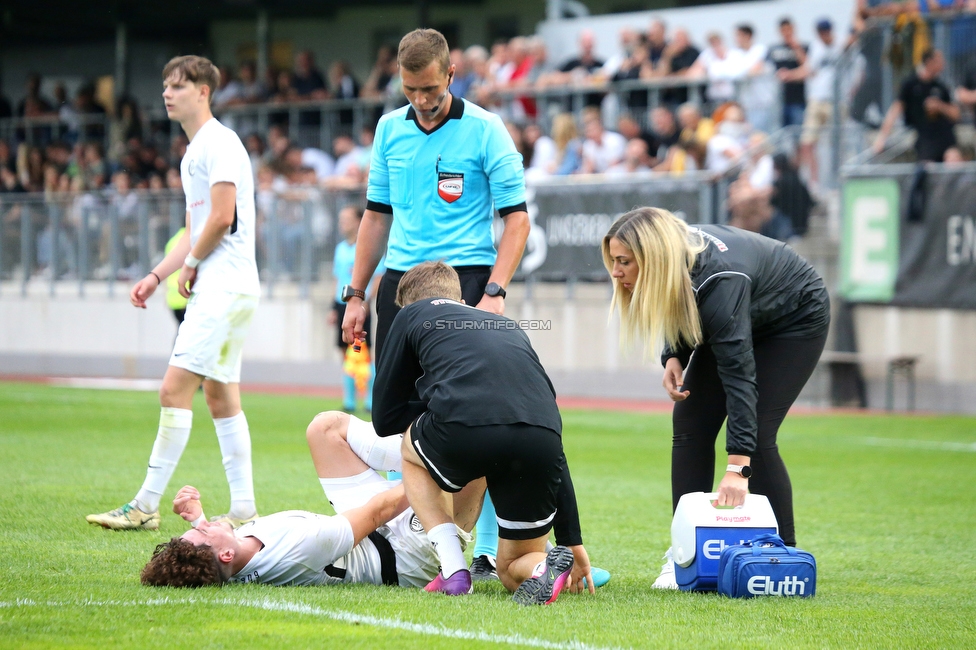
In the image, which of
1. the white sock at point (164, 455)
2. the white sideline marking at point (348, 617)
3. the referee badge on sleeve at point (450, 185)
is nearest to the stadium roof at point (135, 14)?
the white sock at point (164, 455)

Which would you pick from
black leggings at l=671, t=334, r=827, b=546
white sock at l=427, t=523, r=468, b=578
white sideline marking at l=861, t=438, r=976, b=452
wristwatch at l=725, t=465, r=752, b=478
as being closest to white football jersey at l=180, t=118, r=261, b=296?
white sock at l=427, t=523, r=468, b=578

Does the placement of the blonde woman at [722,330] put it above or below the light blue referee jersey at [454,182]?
below

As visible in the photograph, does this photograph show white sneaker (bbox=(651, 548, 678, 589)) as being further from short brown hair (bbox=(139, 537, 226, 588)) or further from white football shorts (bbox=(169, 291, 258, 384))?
white football shorts (bbox=(169, 291, 258, 384))

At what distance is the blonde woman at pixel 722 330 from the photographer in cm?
522

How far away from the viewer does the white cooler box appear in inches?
209

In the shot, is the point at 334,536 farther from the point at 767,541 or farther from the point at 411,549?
the point at 767,541

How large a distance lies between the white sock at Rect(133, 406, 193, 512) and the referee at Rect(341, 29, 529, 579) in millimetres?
1329

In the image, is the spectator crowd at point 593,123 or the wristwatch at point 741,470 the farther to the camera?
the spectator crowd at point 593,123

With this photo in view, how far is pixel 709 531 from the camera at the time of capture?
5.31 m

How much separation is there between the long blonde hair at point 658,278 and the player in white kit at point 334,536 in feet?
3.35

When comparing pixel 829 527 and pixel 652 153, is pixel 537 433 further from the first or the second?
pixel 652 153

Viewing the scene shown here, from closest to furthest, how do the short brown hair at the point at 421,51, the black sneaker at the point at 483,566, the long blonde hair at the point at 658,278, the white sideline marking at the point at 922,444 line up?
the long blonde hair at the point at 658,278 → the short brown hair at the point at 421,51 → the black sneaker at the point at 483,566 → the white sideline marking at the point at 922,444

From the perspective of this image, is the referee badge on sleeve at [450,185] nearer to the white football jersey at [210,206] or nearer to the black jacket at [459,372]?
the black jacket at [459,372]

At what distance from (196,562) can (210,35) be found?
28.1m
